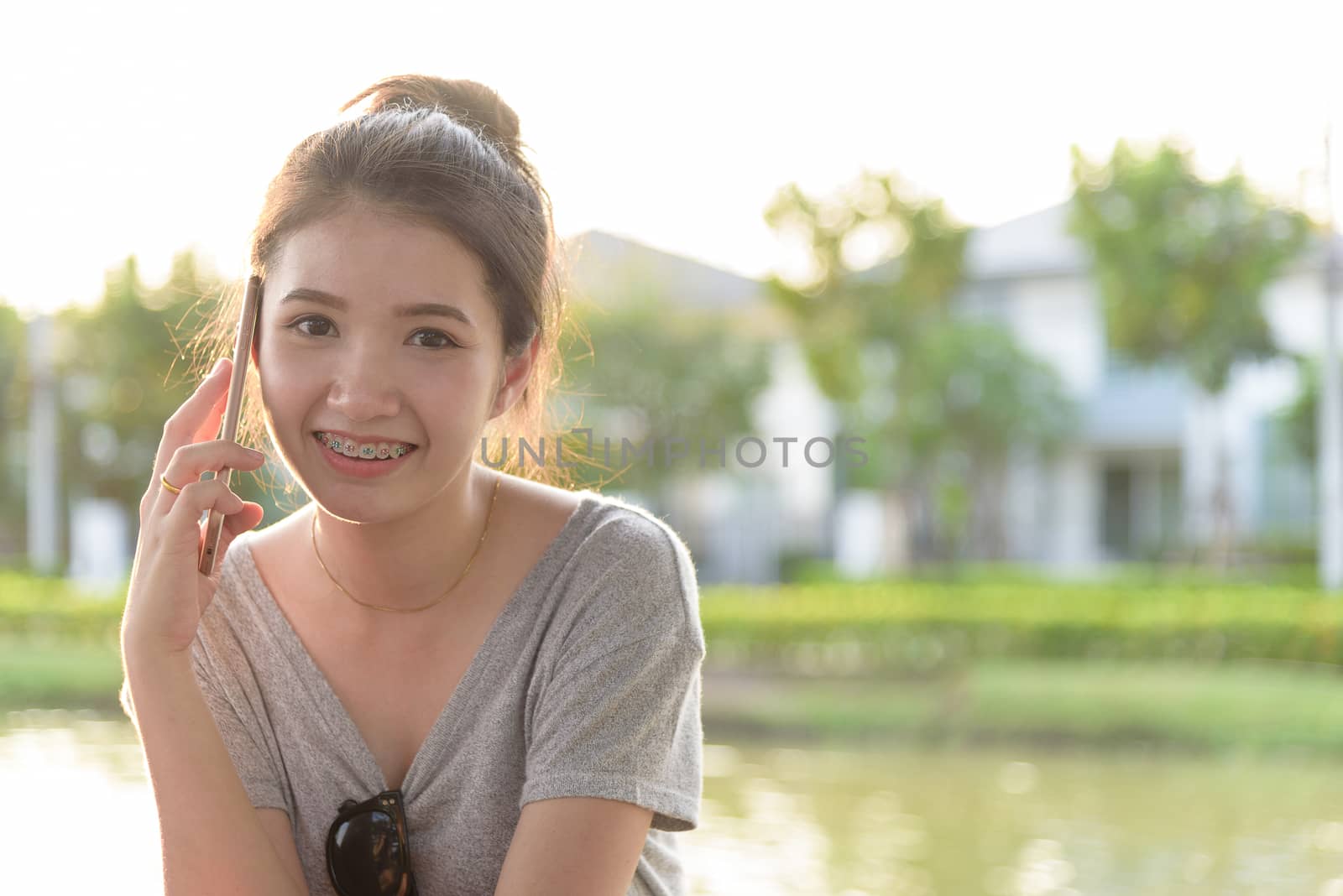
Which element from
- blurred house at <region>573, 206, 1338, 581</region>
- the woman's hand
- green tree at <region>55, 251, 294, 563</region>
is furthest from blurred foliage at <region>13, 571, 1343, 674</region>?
blurred house at <region>573, 206, 1338, 581</region>

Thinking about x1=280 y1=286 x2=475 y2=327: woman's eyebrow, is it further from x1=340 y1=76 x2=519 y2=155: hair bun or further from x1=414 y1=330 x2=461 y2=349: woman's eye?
x1=340 y1=76 x2=519 y2=155: hair bun

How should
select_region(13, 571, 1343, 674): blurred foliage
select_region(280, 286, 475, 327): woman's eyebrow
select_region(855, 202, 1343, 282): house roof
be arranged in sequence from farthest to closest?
select_region(855, 202, 1343, 282): house roof < select_region(13, 571, 1343, 674): blurred foliage < select_region(280, 286, 475, 327): woman's eyebrow

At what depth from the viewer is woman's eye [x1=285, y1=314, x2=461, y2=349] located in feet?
4.33

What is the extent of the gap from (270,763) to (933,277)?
1060cm

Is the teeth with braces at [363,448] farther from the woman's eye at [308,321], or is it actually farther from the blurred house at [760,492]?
the blurred house at [760,492]

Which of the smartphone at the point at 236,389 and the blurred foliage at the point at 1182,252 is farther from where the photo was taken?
the blurred foliage at the point at 1182,252

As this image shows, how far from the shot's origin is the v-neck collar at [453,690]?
1411 mm

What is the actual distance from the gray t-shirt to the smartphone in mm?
145

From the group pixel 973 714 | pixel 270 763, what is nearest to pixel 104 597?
pixel 973 714

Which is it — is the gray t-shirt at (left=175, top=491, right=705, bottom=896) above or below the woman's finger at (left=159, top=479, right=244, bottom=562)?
below

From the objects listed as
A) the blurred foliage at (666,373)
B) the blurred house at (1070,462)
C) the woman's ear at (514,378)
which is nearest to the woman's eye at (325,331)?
the woman's ear at (514,378)

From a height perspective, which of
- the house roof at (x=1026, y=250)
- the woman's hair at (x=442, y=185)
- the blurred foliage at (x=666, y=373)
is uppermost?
the house roof at (x=1026, y=250)

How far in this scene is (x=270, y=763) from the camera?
4.80ft

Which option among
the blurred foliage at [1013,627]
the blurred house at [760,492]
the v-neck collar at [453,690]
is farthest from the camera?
the blurred house at [760,492]
